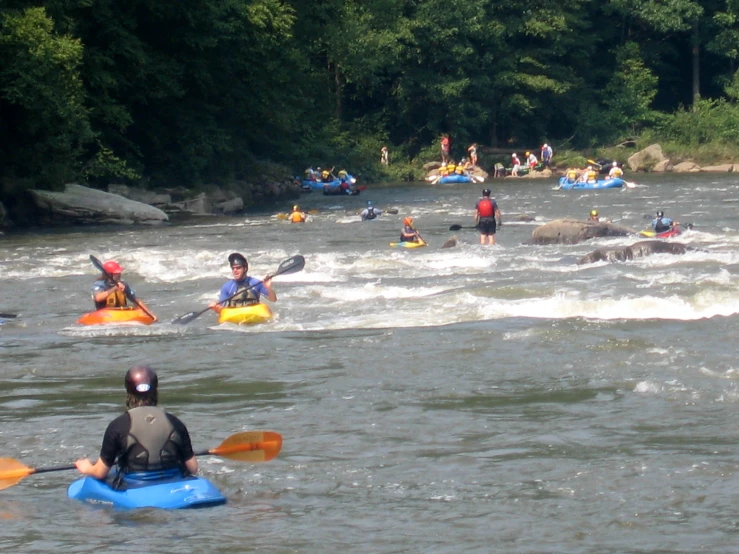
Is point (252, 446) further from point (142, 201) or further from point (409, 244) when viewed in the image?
point (142, 201)

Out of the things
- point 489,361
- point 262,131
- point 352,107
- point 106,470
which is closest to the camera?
point 106,470

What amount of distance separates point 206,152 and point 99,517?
26.1 metres

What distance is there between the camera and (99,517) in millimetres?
6324

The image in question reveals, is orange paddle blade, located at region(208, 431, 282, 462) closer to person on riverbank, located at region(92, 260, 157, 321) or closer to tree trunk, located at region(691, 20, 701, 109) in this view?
person on riverbank, located at region(92, 260, 157, 321)

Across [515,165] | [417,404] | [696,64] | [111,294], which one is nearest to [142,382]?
[417,404]

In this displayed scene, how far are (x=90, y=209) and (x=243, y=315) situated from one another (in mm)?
14935

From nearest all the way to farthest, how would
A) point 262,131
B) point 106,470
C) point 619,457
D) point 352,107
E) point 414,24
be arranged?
point 106,470 → point 619,457 → point 262,131 → point 414,24 → point 352,107

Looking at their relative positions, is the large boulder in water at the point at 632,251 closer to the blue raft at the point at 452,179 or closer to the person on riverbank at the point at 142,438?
the person on riverbank at the point at 142,438

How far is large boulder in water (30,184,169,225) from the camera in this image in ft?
85.5

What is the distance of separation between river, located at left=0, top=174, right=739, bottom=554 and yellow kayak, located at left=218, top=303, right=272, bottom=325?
133 millimetres

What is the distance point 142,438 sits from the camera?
612cm

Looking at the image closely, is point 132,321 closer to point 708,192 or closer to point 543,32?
point 708,192

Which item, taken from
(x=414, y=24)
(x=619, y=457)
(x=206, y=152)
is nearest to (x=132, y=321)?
(x=619, y=457)

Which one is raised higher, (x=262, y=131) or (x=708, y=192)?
(x=262, y=131)
